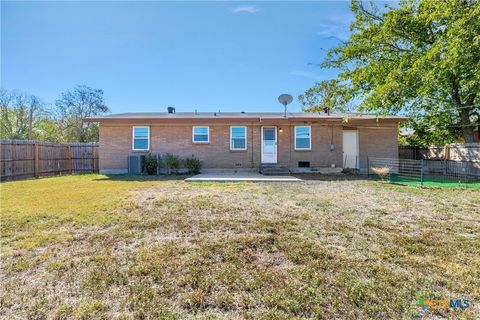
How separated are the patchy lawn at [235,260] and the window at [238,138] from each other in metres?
7.53

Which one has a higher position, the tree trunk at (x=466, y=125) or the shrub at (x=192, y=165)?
the tree trunk at (x=466, y=125)

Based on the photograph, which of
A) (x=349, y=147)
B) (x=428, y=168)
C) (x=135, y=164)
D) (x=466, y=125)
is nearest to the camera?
(x=135, y=164)

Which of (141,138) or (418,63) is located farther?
(141,138)

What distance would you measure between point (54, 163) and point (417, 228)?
624 inches

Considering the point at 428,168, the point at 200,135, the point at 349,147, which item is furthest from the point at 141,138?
the point at 428,168

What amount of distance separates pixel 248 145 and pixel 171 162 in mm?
4019

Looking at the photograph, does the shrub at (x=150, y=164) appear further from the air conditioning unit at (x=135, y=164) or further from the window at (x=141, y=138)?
the window at (x=141, y=138)

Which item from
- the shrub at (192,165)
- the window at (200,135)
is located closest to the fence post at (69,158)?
the shrub at (192,165)

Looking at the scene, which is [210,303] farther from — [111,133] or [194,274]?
[111,133]

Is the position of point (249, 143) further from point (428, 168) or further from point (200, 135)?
point (428, 168)

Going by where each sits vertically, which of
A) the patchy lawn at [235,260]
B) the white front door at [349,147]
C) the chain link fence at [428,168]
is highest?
the white front door at [349,147]

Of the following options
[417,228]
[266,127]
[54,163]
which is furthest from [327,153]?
[54,163]

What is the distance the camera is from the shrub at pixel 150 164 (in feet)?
39.6

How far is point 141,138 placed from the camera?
1272 centimetres
